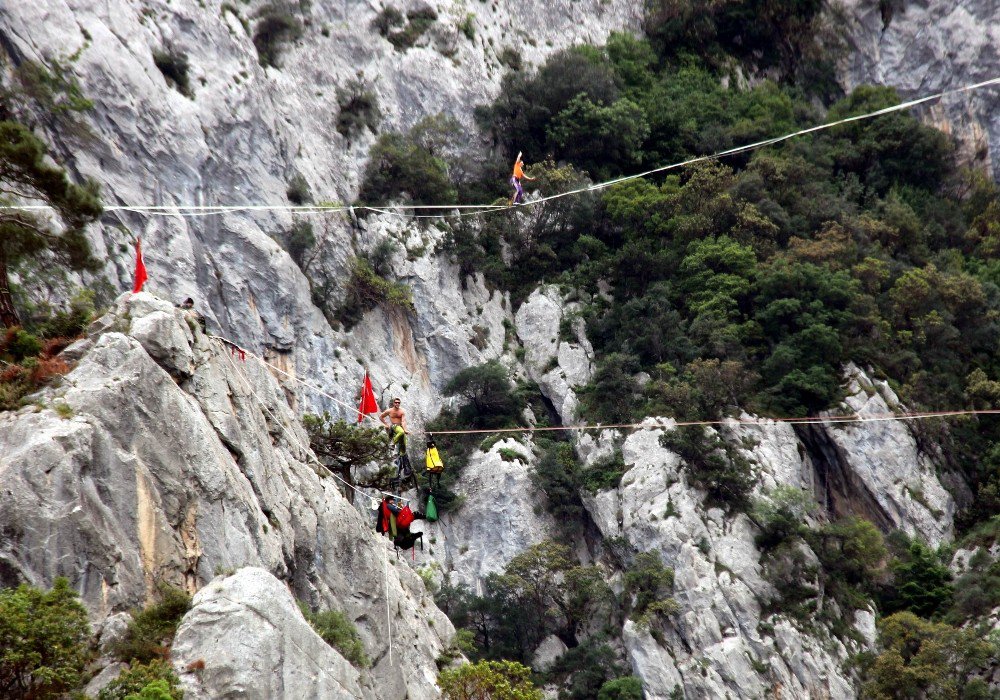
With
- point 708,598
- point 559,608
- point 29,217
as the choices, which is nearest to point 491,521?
point 559,608

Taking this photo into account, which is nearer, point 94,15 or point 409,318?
point 94,15

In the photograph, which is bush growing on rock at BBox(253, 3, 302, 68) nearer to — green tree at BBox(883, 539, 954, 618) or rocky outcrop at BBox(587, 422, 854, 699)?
rocky outcrop at BBox(587, 422, 854, 699)

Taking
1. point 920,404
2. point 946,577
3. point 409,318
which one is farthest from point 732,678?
point 409,318

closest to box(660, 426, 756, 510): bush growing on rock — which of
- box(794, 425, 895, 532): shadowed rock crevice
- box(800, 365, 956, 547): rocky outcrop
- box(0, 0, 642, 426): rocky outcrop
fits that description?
box(794, 425, 895, 532): shadowed rock crevice

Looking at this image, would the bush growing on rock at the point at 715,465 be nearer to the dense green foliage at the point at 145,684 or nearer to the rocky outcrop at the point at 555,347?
the rocky outcrop at the point at 555,347

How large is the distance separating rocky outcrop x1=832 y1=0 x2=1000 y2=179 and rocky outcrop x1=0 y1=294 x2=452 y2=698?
41.8 metres

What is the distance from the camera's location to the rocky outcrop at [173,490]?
16688 millimetres

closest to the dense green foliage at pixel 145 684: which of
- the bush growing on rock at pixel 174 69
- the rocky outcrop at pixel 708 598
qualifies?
the rocky outcrop at pixel 708 598

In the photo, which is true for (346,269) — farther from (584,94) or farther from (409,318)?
(584,94)

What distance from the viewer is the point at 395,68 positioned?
4753 centimetres

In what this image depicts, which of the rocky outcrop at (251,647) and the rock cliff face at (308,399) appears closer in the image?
the rocky outcrop at (251,647)

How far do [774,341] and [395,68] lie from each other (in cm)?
1818

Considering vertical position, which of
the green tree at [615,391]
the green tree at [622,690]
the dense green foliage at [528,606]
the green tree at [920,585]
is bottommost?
the green tree at [622,690]

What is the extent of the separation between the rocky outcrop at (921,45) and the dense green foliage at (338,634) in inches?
1719
